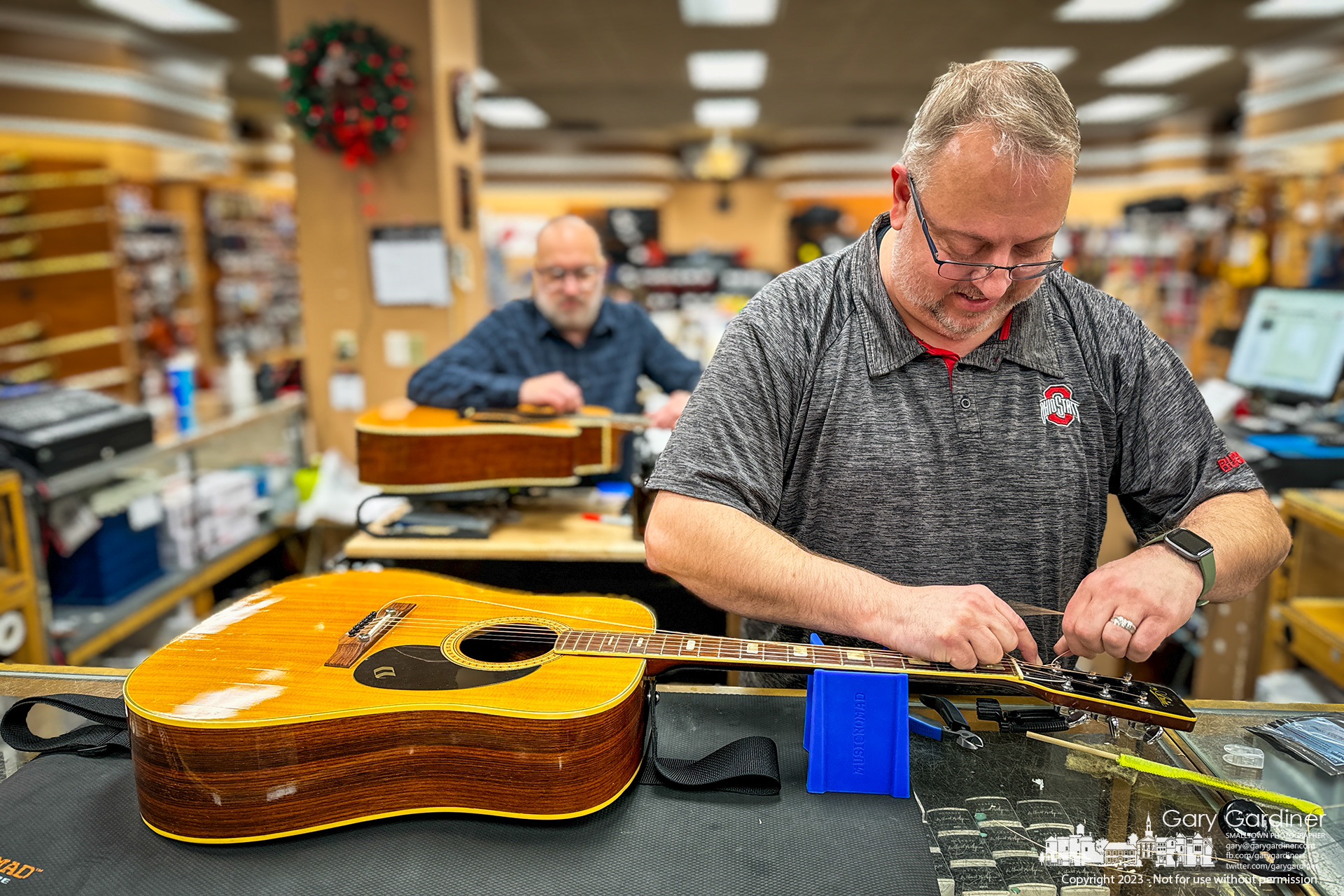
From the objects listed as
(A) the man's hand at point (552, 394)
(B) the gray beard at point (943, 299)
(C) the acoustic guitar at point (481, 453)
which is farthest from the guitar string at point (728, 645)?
(A) the man's hand at point (552, 394)

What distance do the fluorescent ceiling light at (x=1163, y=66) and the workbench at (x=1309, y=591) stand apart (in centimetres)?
656

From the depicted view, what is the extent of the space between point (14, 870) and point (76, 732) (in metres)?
0.26

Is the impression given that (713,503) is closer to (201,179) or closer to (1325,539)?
(1325,539)

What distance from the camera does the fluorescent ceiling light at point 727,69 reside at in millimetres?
7977

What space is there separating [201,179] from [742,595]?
9.01 m

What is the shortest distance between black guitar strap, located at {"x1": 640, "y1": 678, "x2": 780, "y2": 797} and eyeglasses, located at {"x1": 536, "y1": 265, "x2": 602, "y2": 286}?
220 centimetres

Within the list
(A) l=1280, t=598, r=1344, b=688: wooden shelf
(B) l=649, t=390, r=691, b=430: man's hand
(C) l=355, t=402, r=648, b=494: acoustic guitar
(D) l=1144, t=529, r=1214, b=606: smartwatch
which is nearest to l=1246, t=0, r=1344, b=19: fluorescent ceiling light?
(A) l=1280, t=598, r=1344, b=688: wooden shelf

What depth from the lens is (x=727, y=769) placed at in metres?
1.01

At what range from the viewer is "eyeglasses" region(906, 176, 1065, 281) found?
1137 mm

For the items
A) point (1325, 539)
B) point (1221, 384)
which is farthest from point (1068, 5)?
point (1325, 539)

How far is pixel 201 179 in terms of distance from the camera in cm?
840

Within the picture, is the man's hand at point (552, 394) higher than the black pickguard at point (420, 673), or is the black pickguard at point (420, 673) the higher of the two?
the man's hand at point (552, 394)

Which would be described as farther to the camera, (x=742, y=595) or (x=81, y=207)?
(x=81, y=207)

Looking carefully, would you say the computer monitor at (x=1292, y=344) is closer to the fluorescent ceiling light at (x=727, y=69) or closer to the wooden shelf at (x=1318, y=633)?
the wooden shelf at (x=1318, y=633)
